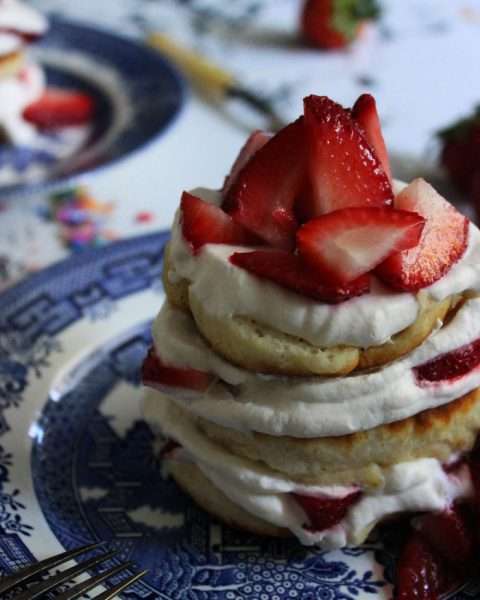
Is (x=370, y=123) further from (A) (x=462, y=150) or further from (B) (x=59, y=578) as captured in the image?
(A) (x=462, y=150)

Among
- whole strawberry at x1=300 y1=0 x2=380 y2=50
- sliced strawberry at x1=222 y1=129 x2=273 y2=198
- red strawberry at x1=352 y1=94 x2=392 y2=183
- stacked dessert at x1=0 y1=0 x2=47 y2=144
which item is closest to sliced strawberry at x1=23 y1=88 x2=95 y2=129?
stacked dessert at x1=0 y1=0 x2=47 y2=144

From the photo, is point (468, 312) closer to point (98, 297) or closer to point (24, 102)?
point (98, 297)

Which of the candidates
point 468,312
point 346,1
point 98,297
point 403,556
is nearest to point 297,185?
point 468,312

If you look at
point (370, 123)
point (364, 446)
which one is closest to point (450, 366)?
point (364, 446)

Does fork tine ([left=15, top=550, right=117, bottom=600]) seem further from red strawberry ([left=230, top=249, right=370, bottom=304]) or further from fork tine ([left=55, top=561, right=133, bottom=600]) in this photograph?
red strawberry ([left=230, top=249, right=370, bottom=304])

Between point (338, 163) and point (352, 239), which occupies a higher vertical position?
point (338, 163)
